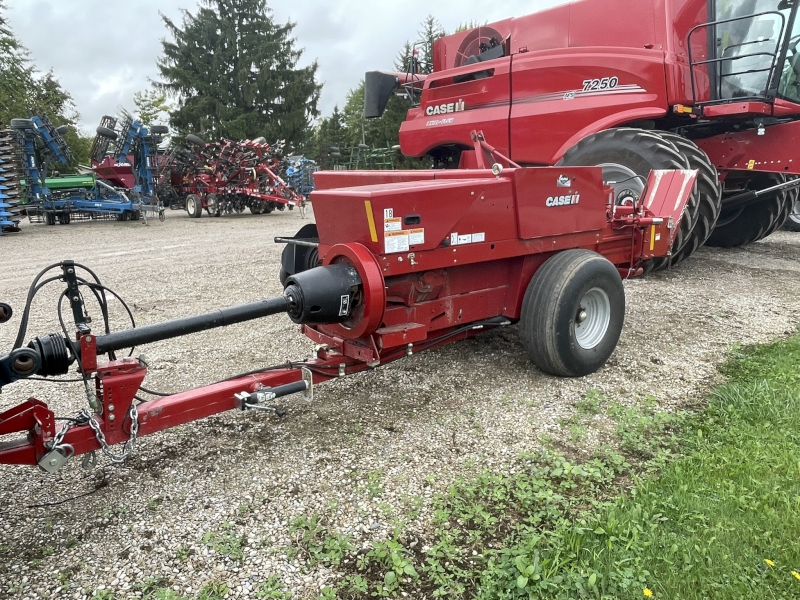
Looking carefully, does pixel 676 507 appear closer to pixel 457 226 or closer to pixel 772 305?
pixel 457 226

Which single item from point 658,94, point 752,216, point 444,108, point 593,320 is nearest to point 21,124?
point 444,108

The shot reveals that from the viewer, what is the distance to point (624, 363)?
4.14m

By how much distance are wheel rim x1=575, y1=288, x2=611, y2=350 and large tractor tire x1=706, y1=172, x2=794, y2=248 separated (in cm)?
451

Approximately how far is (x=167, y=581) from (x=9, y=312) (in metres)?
1.23

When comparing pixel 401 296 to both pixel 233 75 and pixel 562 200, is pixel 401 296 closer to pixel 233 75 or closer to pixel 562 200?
pixel 562 200

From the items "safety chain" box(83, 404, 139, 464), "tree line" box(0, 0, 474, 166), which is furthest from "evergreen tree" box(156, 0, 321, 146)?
"safety chain" box(83, 404, 139, 464)

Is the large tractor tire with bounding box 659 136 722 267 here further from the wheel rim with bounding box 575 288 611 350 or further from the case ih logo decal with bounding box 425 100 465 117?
the case ih logo decal with bounding box 425 100 465 117

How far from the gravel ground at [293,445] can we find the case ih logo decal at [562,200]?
113 cm

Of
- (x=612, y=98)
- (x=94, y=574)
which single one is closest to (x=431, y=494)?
(x=94, y=574)

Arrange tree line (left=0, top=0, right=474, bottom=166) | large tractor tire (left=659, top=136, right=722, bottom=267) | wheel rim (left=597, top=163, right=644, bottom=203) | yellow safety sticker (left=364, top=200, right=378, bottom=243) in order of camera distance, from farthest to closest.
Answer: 1. tree line (left=0, top=0, right=474, bottom=166)
2. large tractor tire (left=659, top=136, right=722, bottom=267)
3. wheel rim (left=597, top=163, right=644, bottom=203)
4. yellow safety sticker (left=364, top=200, right=378, bottom=243)

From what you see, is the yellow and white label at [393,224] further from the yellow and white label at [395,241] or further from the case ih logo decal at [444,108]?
the case ih logo decal at [444,108]

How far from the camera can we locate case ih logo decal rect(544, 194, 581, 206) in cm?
371

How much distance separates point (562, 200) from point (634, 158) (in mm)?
2493

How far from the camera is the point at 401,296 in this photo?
3.33m
